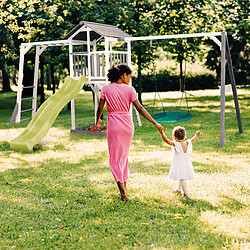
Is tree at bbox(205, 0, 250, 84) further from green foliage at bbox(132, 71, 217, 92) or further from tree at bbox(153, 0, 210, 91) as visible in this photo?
green foliage at bbox(132, 71, 217, 92)

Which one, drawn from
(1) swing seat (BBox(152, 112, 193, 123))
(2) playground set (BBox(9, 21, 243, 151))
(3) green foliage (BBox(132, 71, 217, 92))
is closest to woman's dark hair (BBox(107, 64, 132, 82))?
(2) playground set (BBox(9, 21, 243, 151))

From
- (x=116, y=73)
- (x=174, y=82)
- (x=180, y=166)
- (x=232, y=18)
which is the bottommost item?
(x=180, y=166)

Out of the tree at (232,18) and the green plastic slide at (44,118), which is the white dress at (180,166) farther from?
the tree at (232,18)

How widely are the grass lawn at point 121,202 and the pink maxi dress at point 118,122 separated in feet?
1.99

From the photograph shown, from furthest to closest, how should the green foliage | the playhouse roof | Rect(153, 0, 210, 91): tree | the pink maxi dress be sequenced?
the green foliage, Rect(153, 0, 210, 91): tree, the playhouse roof, the pink maxi dress

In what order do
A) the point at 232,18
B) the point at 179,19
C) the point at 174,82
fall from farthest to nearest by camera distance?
1. the point at 174,82
2. the point at 232,18
3. the point at 179,19

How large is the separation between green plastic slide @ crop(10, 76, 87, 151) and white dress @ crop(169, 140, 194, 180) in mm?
4797

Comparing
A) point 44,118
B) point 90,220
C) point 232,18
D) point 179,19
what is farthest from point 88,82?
point 232,18

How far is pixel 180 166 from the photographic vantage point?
5.30 metres

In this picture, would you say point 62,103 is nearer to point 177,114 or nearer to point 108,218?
point 177,114

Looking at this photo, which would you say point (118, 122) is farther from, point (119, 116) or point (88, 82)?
point (88, 82)

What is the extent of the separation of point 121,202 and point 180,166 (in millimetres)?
988

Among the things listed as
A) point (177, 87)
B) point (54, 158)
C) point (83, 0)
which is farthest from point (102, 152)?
point (177, 87)

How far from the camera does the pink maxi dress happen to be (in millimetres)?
5195
